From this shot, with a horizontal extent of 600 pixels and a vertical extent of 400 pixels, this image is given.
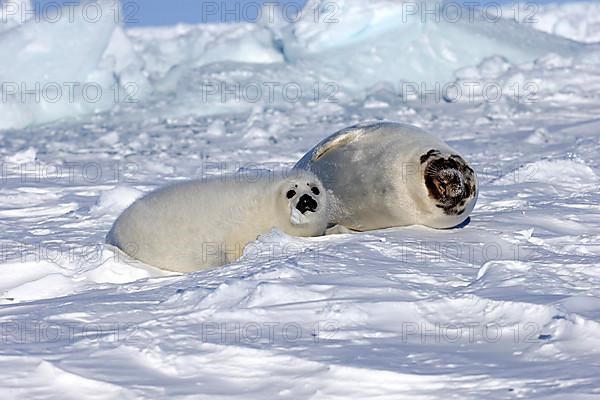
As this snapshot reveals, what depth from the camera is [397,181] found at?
3543 millimetres

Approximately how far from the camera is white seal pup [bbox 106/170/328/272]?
324 cm

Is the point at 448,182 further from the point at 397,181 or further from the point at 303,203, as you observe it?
the point at 303,203

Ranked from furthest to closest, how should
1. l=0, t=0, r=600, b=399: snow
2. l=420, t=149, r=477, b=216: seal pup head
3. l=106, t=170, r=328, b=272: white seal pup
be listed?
l=420, t=149, r=477, b=216: seal pup head
l=106, t=170, r=328, b=272: white seal pup
l=0, t=0, r=600, b=399: snow

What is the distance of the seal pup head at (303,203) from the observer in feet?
10.6

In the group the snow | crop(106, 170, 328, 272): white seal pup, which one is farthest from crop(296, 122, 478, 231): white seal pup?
crop(106, 170, 328, 272): white seal pup

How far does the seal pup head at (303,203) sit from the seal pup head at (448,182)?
460 millimetres

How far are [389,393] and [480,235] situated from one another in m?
1.67

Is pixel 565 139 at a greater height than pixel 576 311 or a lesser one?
greater

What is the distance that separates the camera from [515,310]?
2.21 m

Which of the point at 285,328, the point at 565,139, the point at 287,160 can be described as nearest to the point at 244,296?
the point at 285,328

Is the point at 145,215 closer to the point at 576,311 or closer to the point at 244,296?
the point at 244,296

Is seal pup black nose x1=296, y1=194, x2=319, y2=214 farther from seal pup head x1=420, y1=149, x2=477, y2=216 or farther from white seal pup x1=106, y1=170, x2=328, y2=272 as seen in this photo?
seal pup head x1=420, y1=149, x2=477, y2=216

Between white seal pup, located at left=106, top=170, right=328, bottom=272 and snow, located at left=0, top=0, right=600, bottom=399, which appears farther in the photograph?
white seal pup, located at left=106, top=170, right=328, bottom=272

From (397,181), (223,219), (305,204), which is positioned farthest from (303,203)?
(397,181)
